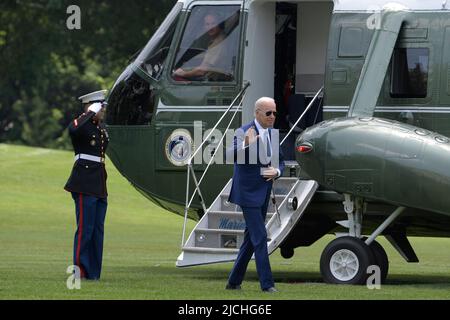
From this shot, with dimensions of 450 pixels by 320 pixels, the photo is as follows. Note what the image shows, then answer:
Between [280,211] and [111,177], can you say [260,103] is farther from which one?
[111,177]

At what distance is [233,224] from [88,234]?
1.86 metres

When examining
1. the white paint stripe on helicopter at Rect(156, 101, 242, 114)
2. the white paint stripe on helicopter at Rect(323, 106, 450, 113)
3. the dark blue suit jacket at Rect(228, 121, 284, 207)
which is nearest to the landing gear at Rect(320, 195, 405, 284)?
the white paint stripe on helicopter at Rect(323, 106, 450, 113)

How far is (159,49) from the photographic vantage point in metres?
17.5

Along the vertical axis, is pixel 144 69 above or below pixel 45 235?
above

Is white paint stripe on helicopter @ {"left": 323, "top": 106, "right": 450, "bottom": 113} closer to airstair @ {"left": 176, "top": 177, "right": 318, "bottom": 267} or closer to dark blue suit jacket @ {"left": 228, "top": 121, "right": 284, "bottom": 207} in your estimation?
airstair @ {"left": 176, "top": 177, "right": 318, "bottom": 267}

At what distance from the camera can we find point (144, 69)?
57.4 feet

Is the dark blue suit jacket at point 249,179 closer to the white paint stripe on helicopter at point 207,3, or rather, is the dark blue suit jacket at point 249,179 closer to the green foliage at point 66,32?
the white paint stripe on helicopter at point 207,3

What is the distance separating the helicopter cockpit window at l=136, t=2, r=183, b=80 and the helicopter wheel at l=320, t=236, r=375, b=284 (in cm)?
370

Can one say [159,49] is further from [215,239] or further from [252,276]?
[252,276]

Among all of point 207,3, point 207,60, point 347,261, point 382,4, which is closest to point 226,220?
point 347,261

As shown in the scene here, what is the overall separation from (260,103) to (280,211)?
246cm

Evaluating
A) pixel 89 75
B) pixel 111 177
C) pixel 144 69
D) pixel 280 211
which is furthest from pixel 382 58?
pixel 89 75

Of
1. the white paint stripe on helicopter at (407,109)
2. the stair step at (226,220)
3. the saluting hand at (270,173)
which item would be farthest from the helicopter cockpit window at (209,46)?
the saluting hand at (270,173)
